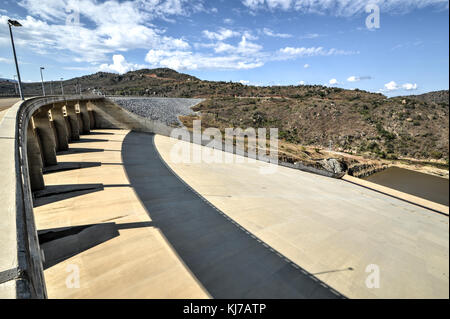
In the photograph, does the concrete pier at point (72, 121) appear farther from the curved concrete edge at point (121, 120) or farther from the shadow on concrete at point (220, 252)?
the shadow on concrete at point (220, 252)

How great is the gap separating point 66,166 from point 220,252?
16.8 metres

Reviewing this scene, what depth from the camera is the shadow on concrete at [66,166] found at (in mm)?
18434

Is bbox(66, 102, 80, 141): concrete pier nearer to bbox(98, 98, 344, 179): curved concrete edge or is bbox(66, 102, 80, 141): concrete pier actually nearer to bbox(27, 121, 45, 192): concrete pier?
bbox(98, 98, 344, 179): curved concrete edge

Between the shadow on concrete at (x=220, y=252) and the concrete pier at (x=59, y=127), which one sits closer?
the shadow on concrete at (x=220, y=252)

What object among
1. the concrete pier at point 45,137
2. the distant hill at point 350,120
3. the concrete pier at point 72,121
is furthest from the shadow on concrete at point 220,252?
the distant hill at point 350,120

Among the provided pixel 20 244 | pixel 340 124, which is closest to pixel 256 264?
pixel 20 244

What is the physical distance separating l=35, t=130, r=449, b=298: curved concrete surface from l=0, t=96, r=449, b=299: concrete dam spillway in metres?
0.06

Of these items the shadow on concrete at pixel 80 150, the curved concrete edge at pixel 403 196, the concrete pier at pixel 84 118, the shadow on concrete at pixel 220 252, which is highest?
the concrete pier at pixel 84 118

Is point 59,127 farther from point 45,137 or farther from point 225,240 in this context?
point 225,240

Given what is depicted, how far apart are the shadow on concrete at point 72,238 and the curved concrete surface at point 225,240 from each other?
4cm

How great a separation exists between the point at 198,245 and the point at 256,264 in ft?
9.70

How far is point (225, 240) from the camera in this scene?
1181 centimetres

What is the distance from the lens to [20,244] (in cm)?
338
